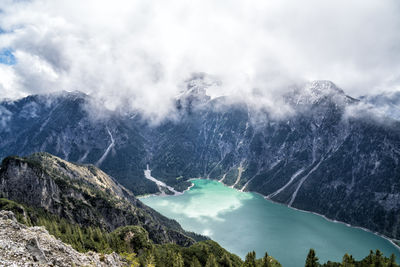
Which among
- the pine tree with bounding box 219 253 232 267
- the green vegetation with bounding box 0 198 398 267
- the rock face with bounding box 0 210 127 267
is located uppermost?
the rock face with bounding box 0 210 127 267

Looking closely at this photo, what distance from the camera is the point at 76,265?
116 feet

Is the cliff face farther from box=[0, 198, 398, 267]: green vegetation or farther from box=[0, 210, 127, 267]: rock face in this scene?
box=[0, 210, 127, 267]: rock face

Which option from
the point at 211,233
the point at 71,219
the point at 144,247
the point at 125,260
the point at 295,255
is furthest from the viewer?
the point at 211,233

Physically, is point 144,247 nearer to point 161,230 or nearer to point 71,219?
point 71,219

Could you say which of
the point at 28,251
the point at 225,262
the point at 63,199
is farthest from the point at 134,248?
the point at 28,251

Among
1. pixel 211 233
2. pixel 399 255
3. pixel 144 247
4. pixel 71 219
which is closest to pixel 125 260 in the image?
pixel 144 247

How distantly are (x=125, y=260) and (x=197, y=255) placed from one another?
1731 inches

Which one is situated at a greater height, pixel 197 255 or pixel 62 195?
pixel 62 195

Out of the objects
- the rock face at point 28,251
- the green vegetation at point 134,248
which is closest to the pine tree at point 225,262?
the green vegetation at point 134,248

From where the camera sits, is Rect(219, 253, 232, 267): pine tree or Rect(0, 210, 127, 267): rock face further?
Rect(219, 253, 232, 267): pine tree

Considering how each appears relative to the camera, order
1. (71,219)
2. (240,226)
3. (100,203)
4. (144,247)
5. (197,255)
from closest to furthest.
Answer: (144,247) → (197,255) → (71,219) → (100,203) → (240,226)

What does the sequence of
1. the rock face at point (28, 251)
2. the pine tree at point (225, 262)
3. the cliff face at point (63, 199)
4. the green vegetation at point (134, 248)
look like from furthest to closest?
1. the cliff face at point (63, 199)
2. the pine tree at point (225, 262)
3. the green vegetation at point (134, 248)
4. the rock face at point (28, 251)

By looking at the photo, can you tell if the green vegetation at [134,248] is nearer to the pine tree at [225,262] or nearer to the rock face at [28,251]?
the pine tree at [225,262]

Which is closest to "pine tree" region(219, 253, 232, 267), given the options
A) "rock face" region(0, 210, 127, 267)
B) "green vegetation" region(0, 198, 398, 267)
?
"green vegetation" region(0, 198, 398, 267)
